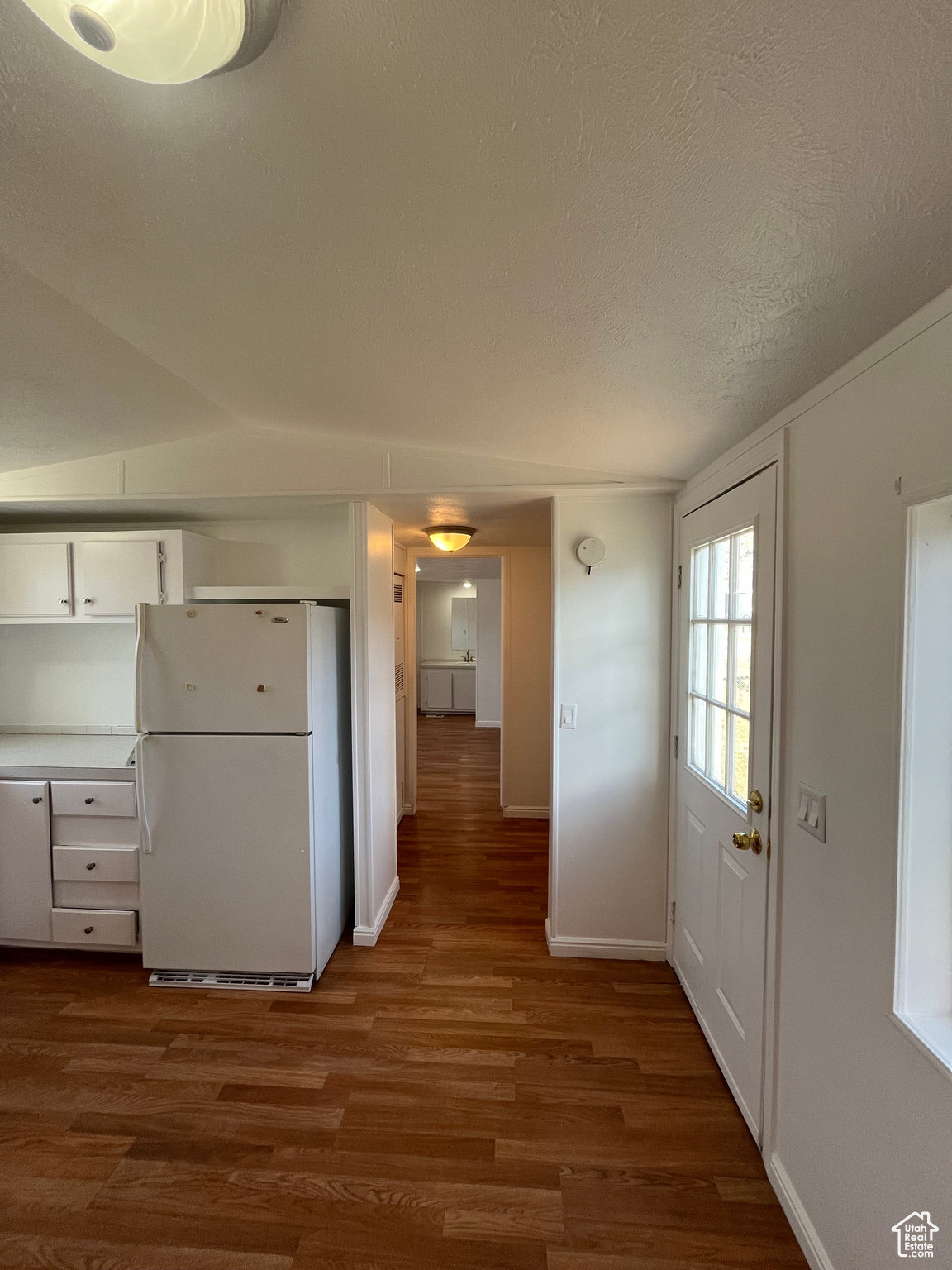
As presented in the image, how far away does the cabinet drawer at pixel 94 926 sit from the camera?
246 cm

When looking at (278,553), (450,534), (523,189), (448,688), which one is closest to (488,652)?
(448,688)

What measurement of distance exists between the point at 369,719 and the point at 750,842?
65.9 inches

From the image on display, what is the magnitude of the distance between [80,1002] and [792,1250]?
8.42 ft

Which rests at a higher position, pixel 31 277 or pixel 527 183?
pixel 31 277

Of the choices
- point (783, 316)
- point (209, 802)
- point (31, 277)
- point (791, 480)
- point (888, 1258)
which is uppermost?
point (31, 277)

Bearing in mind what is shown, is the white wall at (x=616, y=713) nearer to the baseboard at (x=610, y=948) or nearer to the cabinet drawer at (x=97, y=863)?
the baseboard at (x=610, y=948)

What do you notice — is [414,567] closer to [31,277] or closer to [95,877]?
[95,877]

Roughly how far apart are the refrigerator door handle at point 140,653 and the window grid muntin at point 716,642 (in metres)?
2.27

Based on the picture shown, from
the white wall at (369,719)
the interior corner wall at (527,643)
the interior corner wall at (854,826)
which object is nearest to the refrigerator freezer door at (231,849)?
the white wall at (369,719)

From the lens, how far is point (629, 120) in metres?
0.71

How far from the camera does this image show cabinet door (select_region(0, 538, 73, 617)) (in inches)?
104

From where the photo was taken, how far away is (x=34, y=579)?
105 inches

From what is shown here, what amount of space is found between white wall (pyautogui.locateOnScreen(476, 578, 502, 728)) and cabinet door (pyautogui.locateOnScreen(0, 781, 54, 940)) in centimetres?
518

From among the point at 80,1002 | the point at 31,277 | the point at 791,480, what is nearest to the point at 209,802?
the point at 80,1002
